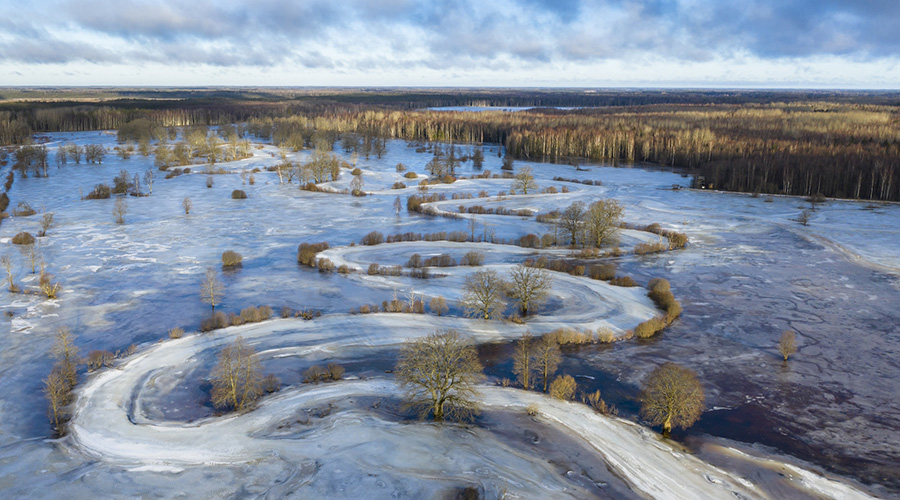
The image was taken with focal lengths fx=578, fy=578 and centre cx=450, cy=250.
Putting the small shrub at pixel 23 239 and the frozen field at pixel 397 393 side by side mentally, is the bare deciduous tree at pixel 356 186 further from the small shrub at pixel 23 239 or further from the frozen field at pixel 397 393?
the small shrub at pixel 23 239

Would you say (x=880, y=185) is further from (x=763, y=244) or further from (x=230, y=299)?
(x=230, y=299)

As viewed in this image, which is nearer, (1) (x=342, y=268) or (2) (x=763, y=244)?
(1) (x=342, y=268)

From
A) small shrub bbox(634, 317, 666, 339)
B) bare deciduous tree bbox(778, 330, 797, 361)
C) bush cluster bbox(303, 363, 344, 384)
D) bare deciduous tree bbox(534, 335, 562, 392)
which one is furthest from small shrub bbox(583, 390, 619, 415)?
bush cluster bbox(303, 363, 344, 384)

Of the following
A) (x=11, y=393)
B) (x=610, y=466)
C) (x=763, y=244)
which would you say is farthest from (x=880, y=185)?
(x=11, y=393)

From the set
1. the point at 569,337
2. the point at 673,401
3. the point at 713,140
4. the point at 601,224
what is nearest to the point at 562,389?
the point at 673,401

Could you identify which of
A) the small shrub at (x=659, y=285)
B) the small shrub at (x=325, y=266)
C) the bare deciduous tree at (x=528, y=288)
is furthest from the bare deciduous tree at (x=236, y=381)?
the small shrub at (x=659, y=285)
